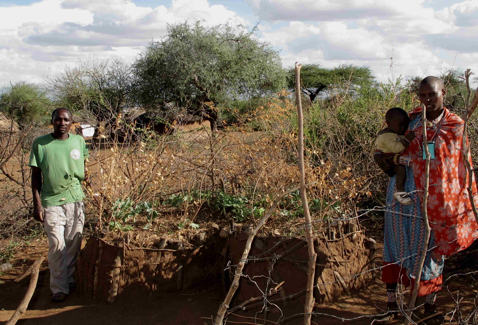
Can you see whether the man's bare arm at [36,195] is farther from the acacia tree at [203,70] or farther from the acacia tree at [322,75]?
the acacia tree at [322,75]

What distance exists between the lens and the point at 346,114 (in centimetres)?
605

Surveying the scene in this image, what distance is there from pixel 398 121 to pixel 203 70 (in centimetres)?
1168

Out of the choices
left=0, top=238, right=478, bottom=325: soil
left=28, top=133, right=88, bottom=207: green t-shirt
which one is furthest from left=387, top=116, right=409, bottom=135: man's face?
left=28, top=133, right=88, bottom=207: green t-shirt

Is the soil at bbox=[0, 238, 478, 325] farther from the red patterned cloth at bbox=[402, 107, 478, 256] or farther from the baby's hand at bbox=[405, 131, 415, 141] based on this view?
the baby's hand at bbox=[405, 131, 415, 141]

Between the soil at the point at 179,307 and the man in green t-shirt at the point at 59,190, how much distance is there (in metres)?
0.19

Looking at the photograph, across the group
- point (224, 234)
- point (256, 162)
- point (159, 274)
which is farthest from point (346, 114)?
point (159, 274)

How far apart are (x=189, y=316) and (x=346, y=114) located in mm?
3928

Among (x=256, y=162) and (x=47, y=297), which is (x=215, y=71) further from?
(x=47, y=297)

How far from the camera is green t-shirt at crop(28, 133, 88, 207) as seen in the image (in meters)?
3.23

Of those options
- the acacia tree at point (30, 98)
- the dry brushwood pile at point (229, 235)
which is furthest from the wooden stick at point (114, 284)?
the acacia tree at point (30, 98)

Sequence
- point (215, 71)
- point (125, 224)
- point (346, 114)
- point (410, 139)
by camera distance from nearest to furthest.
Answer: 1. point (410, 139)
2. point (125, 224)
3. point (346, 114)
4. point (215, 71)

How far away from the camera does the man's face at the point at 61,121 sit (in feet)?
10.7

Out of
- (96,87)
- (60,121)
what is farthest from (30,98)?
(60,121)

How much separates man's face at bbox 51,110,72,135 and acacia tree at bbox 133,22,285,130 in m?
10.6
